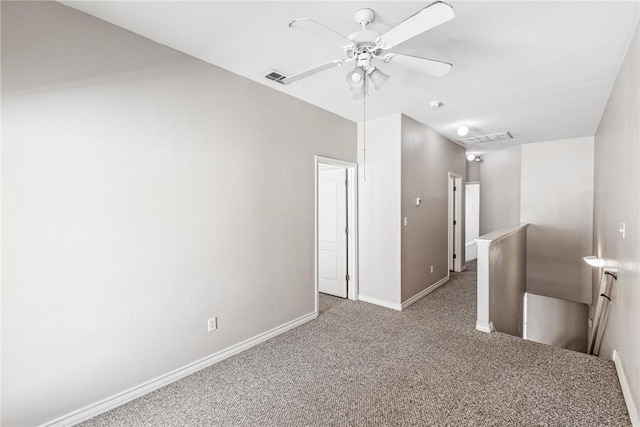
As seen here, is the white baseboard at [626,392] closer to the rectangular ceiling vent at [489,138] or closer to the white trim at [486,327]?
the white trim at [486,327]

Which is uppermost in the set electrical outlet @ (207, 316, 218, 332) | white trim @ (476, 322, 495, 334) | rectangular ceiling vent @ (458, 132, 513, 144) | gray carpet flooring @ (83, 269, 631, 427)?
rectangular ceiling vent @ (458, 132, 513, 144)

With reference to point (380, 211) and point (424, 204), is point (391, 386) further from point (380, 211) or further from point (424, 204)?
point (424, 204)

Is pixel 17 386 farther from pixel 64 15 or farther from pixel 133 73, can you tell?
pixel 64 15

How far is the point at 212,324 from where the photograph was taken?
105 inches

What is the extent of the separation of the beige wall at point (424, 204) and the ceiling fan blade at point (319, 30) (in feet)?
7.86

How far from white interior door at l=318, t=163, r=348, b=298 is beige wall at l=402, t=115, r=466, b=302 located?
858 millimetres

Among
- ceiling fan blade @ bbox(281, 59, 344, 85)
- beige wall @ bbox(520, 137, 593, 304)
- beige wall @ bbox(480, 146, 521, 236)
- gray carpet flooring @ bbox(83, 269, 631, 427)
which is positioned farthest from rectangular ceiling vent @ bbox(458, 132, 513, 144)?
ceiling fan blade @ bbox(281, 59, 344, 85)

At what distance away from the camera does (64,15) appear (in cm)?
188

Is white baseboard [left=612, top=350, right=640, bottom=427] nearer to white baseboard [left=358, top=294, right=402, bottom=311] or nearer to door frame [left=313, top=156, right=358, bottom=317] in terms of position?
white baseboard [left=358, top=294, right=402, bottom=311]

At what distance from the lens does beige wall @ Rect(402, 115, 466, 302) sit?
412 cm

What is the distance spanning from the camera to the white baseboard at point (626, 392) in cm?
185

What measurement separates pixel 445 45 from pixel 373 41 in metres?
0.82

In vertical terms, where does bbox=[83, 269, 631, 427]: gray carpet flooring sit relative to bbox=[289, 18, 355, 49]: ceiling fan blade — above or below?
below

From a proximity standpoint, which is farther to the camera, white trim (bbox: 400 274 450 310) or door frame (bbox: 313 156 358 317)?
door frame (bbox: 313 156 358 317)
